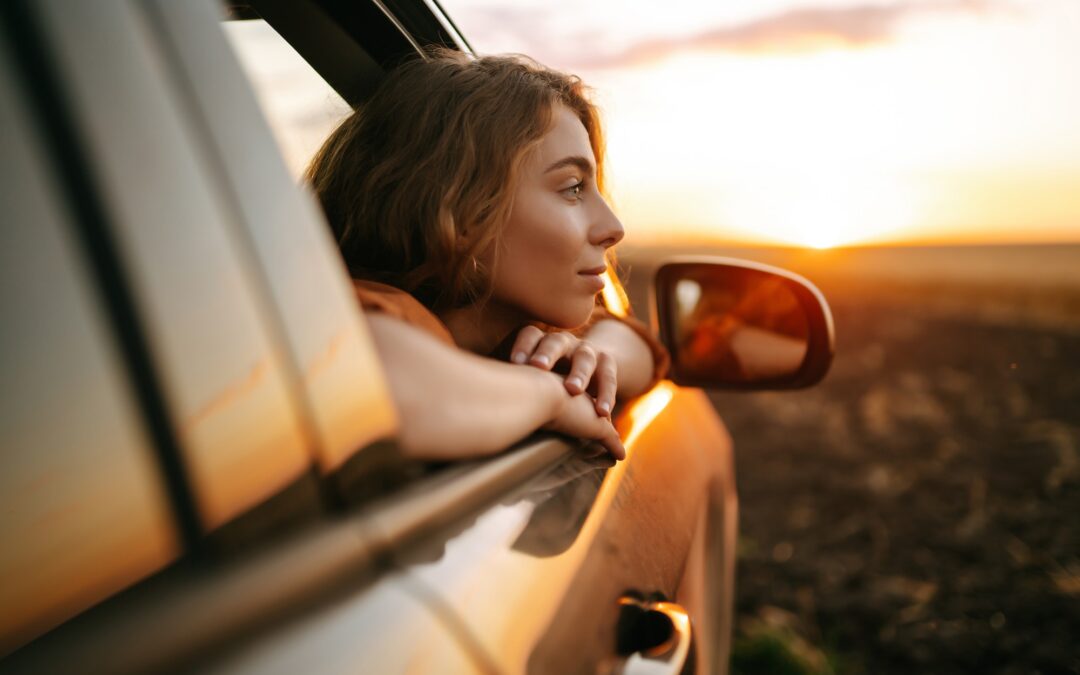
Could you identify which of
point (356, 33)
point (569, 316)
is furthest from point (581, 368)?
point (356, 33)

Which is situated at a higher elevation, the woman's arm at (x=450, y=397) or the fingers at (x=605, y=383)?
the woman's arm at (x=450, y=397)

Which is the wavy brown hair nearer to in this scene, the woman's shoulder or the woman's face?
the woman's face

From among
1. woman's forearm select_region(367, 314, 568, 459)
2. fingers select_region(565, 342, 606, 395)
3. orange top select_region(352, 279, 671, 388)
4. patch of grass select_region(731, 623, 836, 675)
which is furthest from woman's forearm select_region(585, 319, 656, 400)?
patch of grass select_region(731, 623, 836, 675)

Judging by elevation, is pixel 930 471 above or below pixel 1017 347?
above

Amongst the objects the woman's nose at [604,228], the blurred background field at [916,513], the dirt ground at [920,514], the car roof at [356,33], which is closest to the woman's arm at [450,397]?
the woman's nose at [604,228]

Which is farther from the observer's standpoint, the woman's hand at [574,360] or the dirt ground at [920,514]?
the dirt ground at [920,514]

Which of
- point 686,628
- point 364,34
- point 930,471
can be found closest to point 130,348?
point 686,628

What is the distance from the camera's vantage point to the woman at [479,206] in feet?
6.32

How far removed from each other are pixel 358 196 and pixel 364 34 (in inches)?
13.2

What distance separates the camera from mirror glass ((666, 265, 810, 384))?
7.73 feet

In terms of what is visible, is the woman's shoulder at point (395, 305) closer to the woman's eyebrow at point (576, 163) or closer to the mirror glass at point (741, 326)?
the woman's eyebrow at point (576, 163)

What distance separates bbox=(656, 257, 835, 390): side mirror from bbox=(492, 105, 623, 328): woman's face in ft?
1.53

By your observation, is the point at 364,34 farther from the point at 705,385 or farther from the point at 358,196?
the point at 705,385

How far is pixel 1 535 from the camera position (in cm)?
59
